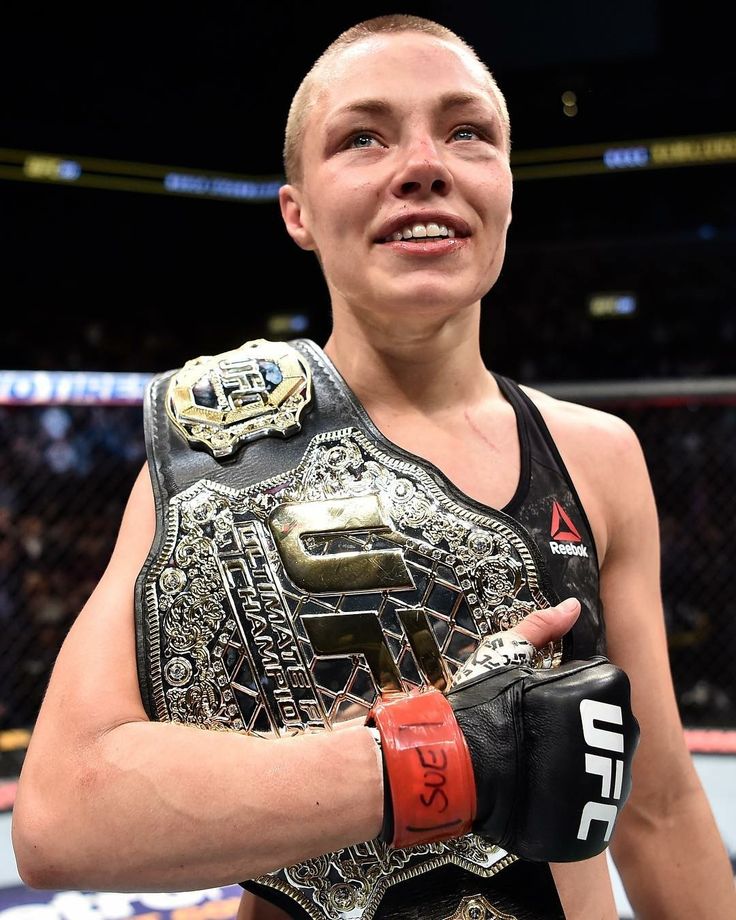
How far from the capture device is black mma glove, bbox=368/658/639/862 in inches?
31.4

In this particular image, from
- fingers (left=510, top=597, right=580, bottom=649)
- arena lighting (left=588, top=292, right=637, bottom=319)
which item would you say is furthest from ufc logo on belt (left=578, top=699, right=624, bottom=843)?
arena lighting (left=588, top=292, right=637, bottom=319)

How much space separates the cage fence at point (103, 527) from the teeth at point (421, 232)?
2663 millimetres

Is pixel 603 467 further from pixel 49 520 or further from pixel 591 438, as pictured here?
pixel 49 520

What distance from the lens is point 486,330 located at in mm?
6016

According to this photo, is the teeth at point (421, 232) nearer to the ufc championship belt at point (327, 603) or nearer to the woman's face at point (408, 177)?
the woman's face at point (408, 177)

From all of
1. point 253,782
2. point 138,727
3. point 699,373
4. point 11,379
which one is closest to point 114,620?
point 138,727

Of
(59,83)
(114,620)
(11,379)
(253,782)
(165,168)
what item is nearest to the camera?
(253,782)

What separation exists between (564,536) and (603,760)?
0.87ft

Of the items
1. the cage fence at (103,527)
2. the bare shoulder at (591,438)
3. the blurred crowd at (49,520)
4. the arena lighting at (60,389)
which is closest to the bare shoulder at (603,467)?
the bare shoulder at (591,438)

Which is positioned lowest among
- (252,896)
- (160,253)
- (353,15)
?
(252,896)

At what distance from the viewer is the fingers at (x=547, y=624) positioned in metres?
0.92

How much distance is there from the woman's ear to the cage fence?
256 cm

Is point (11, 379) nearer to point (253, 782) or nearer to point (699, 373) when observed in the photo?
point (253, 782)

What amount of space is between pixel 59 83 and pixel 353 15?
2.39 meters
